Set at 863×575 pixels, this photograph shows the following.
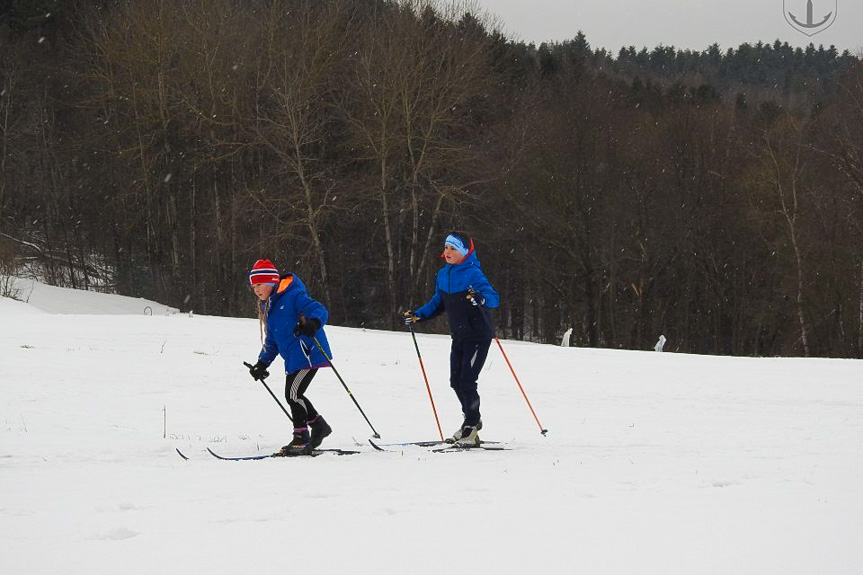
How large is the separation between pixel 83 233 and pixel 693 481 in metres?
46.7

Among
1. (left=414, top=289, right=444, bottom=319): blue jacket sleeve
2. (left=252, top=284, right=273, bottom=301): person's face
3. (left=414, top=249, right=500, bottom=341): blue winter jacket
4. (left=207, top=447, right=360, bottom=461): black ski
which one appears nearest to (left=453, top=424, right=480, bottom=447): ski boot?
(left=414, top=249, right=500, bottom=341): blue winter jacket

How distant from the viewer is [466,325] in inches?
347

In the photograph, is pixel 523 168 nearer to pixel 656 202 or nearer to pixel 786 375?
pixel 656 202

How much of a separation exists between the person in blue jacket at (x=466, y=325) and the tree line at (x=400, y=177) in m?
23.2

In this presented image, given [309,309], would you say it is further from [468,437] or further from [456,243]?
[468,437]

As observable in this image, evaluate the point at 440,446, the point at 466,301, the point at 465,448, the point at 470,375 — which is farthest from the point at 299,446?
the point at 466,301

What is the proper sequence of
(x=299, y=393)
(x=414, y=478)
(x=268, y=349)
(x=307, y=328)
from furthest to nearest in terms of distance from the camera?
(x=268, y=349) < (x=299, y=393) < (x=307, y=328) < (x=414, y=478)

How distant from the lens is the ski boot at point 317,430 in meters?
8.36

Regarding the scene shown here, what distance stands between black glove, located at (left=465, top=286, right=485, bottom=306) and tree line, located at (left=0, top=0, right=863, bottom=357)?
23495mm

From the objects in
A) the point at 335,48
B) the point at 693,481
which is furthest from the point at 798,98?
the point at 693,481

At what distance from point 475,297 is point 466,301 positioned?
222 mm

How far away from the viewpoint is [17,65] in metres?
44.4

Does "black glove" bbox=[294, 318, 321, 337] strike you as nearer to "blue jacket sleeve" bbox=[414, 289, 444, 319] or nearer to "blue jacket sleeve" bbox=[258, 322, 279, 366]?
"blue jacket sleeve" bbox=[258, 322, 279, 366]

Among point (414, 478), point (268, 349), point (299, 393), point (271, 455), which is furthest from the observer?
point (268, 349)
